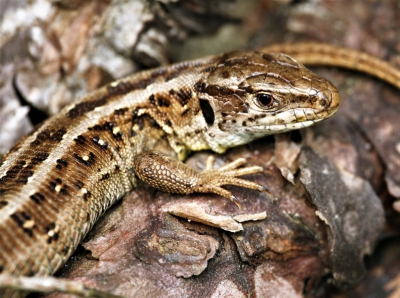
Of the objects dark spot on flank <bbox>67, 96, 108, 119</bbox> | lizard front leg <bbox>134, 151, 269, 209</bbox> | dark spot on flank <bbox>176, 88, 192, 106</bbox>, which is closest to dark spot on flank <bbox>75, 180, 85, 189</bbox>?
lizard front leg <bbox>134, 151, 269, 209</bbox>

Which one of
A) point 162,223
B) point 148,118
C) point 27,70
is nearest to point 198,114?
point 148,118

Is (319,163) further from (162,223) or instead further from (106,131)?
(106,131)

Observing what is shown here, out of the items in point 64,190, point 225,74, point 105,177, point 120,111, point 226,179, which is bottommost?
point 226,179

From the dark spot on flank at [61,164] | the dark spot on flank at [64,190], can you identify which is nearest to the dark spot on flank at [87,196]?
the dark spot on flank at [64,190]

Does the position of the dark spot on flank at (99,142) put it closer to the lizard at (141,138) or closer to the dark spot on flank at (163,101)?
the lizard at (141,138)

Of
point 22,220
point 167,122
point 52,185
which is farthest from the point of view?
point 167,122

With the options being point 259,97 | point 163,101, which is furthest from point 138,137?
point 259,97

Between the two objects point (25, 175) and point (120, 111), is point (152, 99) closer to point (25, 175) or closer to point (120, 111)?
point (120, 111)
